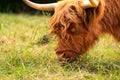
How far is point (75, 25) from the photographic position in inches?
203

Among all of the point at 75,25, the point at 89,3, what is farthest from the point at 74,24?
the point at 89,3

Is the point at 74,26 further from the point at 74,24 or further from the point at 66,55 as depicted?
the point at 66,55

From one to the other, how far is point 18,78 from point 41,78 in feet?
0.84

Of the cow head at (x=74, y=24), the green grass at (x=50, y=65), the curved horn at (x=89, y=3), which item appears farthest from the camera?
the cow head at (x=74, y=24)

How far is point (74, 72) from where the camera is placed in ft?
16.6

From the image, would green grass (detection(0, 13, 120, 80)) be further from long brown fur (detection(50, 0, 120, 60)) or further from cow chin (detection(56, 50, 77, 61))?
long brown fur (detection(50, 0, 120, 60))

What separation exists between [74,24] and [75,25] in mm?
23

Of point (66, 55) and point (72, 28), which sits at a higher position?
point (72, 28)

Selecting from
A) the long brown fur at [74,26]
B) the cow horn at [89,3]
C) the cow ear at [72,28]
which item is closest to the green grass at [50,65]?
the long brown fur at [74,26]

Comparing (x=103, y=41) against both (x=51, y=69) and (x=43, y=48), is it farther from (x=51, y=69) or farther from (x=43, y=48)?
(x=51, y=69)

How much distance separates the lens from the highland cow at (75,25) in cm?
515

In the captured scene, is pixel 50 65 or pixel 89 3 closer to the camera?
pixel 89 3

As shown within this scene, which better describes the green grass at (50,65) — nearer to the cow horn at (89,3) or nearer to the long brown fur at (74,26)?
the long brown fur at (74,26)

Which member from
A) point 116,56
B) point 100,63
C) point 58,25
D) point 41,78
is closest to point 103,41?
point 116,56
